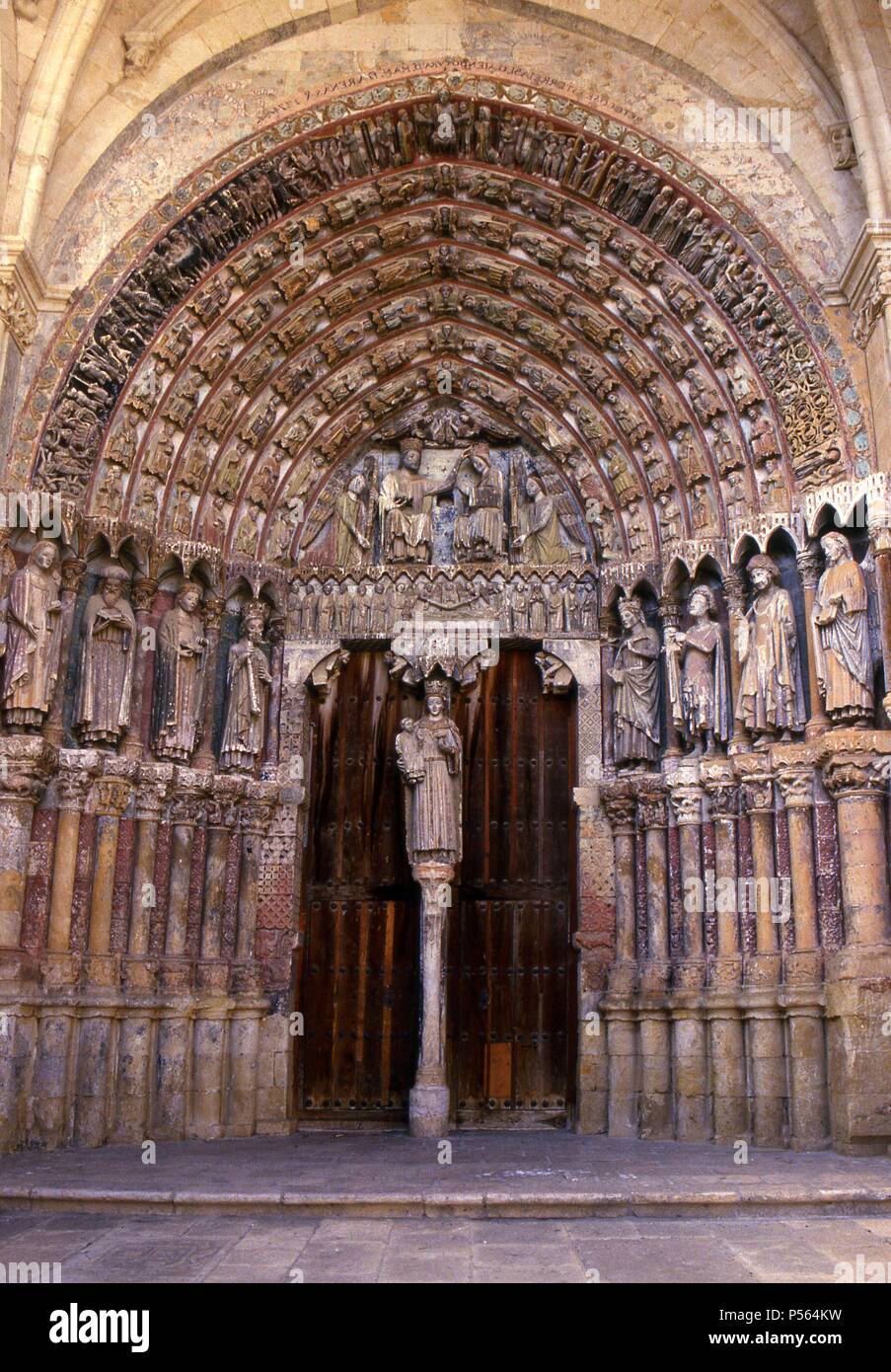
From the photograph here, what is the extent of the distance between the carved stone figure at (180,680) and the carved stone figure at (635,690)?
3879 mm

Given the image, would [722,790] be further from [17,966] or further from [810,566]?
[17,966]

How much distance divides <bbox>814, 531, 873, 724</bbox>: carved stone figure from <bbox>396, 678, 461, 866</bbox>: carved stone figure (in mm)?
3343

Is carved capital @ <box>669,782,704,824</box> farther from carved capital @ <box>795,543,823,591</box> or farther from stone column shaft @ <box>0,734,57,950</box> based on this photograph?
stone column shaft @ <box>0,734,57,950</box>

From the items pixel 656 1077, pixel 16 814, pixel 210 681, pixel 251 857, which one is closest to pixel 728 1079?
pixel 656 1077

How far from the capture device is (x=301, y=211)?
11.1 metres

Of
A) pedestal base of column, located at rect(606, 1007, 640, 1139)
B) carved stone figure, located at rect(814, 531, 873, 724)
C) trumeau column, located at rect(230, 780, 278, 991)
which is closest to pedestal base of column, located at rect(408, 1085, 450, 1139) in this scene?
pedestal base of column, located at rect(606, 1007, 640, 1139)

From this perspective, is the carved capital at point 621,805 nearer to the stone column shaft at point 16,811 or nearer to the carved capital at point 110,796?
the carved capital at point 110,796

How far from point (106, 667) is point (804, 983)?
20.5ft

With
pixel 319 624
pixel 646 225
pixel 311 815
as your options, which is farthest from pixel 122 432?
pixel 646 225

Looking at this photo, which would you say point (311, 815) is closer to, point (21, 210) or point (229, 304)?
point (229, 304)

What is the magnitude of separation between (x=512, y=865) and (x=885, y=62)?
7.67 metres

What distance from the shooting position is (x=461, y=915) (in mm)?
11578

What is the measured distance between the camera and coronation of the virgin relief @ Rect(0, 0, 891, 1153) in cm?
962

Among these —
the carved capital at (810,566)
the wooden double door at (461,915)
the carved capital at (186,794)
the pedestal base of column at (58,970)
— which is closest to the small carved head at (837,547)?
the carved capital at (810,566)
